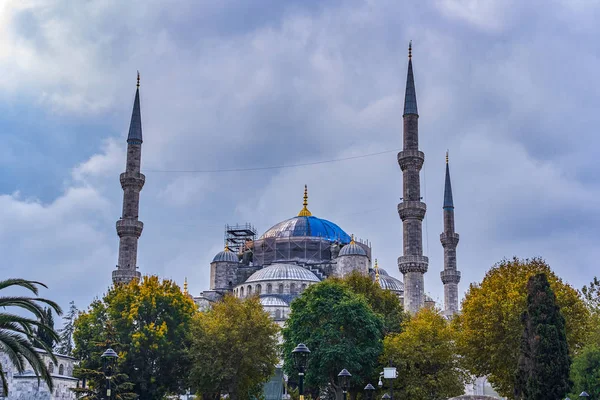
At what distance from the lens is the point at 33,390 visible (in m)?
→ 30.5

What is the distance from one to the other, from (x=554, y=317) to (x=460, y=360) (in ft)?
27.7

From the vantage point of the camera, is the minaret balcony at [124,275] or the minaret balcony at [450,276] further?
the minaret balcony at [450,276]

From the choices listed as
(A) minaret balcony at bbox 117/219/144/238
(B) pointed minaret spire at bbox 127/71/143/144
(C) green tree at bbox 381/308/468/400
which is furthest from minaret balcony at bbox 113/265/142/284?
(C) green tree at bbox 381/308/468/400

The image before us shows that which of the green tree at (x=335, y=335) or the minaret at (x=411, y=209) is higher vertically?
the minaret at (x=411, y=209)

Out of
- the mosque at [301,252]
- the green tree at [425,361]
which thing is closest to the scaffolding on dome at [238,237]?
the mosque at [301,252]

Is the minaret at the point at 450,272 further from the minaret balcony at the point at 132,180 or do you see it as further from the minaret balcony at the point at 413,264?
the minaret balcony at the point at 132,180

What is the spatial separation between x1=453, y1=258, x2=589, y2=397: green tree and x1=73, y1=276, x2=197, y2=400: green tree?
1279cm

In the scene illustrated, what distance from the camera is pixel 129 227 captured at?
52938mm

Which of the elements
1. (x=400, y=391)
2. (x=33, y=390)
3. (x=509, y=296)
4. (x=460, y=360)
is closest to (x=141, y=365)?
(x=33, y=390)

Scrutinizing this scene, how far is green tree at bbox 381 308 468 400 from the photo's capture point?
33750 millimetres

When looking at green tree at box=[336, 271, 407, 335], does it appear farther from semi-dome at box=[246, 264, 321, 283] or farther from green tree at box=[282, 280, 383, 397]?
semi-dome at box=[246, 264, 321, 283]

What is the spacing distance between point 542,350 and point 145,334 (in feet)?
58.0

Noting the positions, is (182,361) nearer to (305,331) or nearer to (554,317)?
(305,331)

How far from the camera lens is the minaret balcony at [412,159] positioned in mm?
50250
